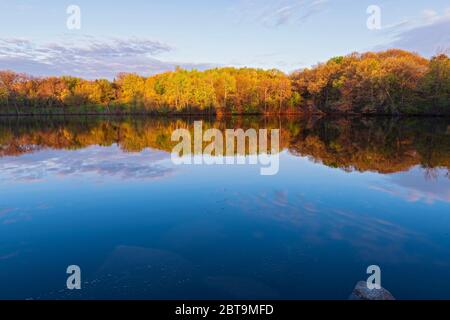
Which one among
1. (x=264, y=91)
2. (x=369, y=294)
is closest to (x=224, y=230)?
(x=369, y=294)

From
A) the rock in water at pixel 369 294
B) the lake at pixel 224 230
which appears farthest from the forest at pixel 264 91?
the rock in water at pixel 369 294

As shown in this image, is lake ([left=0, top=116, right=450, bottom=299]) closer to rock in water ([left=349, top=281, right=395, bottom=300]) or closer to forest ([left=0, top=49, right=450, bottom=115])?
rock in water ([left=349, top=281, right=395, bottom=300])

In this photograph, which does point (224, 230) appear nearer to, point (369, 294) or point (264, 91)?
point (369, 294)

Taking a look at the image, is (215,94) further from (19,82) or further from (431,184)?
(431,184)

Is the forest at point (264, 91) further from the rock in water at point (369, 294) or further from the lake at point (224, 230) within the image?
the rock in water at point (369, 294)

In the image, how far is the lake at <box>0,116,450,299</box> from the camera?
5973mm

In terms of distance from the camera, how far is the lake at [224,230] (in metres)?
5.97

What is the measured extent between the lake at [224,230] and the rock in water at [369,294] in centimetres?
25

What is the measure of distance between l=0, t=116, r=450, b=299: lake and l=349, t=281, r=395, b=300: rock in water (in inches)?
9.9

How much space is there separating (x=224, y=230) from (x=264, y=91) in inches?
2700

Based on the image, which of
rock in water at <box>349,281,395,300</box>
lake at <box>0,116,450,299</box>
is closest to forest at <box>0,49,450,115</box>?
lake at <box>0,116,450,299</box>

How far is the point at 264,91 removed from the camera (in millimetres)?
74188

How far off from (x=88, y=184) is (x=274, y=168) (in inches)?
347

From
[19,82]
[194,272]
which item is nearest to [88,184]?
[194,272]
